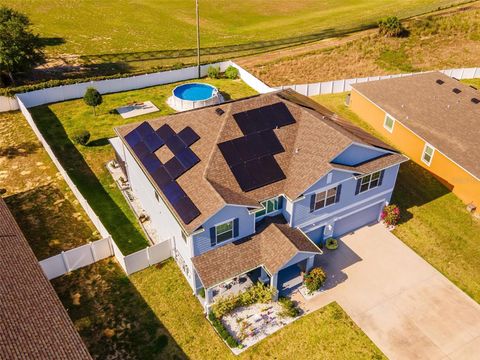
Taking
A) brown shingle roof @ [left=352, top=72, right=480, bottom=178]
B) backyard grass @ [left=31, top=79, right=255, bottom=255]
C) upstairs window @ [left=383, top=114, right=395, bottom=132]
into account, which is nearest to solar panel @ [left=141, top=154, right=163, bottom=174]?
backyard grass @ [left=31, top=79, right=255, bottom=255]

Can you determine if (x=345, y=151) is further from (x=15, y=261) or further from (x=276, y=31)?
(x=276, y=31)

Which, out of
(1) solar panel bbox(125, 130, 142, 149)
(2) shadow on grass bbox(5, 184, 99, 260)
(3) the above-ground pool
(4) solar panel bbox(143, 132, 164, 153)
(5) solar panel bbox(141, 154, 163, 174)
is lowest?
(2) shadow on grass bbox(5, 184, 99, 260)

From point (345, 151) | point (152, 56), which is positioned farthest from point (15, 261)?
point (152, 56)

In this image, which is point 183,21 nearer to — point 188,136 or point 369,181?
point 188,136


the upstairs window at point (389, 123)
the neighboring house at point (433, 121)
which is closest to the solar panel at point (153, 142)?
the neighboring house at point (433, 121)

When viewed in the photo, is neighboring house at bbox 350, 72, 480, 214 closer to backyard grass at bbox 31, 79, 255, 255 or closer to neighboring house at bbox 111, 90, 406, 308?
neighboring house at bbox 111, 90, 406, 308

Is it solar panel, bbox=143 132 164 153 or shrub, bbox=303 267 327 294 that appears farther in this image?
solar panel, bbox=143 132 164 153

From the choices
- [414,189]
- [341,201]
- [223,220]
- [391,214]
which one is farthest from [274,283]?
[414,189]
